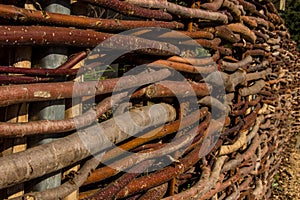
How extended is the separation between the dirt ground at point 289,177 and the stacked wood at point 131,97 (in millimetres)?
2332

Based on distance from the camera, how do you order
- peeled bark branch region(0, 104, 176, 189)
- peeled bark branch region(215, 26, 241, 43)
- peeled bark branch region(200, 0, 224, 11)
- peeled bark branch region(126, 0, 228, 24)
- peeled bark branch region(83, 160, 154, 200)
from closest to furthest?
peeled bark branch region(0, 104, 176, 189)
peeled bark branch region(83, 160, 154, 200)
peeled bark branch region(126, 0, 228, 24)
peeled bark branch region(200, 0, 224, 11)
peeled bark branch region(215, 26, 241, 43)

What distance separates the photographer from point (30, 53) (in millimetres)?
954

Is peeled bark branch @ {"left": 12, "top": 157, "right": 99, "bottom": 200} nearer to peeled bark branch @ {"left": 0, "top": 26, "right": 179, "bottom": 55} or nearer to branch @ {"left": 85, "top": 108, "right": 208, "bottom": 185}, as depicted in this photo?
branch @ {"left": 85, "top": 108, "right": 208, "bottom": 185}

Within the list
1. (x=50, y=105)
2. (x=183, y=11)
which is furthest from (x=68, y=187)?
(x=183, y=11)

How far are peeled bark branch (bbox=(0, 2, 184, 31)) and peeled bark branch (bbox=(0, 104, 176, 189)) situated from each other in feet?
0.90

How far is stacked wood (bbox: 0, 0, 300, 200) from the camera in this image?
89cm

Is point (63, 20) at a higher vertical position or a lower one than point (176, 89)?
higher

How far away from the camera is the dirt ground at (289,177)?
171 inches

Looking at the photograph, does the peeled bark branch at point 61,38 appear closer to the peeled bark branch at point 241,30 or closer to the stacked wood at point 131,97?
the stacked wood at point 131,97

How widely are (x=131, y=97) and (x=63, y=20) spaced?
37cm

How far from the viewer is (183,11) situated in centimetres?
146

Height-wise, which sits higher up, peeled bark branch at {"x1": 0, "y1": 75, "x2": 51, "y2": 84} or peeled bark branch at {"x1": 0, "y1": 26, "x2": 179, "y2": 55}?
peeled bark branch at {"x1": 0, "y1": 26, "x2": 179, "y2": 55}

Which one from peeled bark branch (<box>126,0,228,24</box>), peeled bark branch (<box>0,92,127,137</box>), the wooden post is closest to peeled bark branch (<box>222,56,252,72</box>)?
peeled bark branch (<box>126,0,228,24</box>)

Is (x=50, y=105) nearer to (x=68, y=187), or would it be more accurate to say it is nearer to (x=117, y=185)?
(x=68, y=187)
